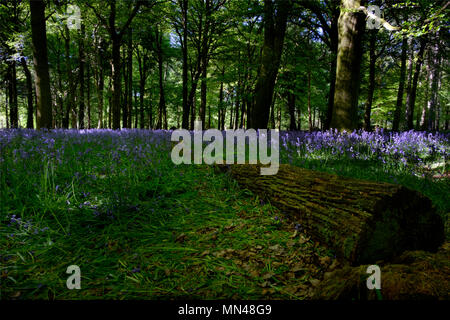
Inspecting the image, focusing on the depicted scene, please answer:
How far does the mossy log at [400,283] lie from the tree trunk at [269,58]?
8064 mm

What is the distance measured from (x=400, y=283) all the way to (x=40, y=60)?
10.5 meters

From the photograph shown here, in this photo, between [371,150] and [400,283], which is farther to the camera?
[371,150]

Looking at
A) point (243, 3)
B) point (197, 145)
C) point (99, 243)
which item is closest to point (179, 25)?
point (243, 3)

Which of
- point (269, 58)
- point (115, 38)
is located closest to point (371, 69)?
point (269, 58)

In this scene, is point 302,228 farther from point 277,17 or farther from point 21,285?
point 277,17

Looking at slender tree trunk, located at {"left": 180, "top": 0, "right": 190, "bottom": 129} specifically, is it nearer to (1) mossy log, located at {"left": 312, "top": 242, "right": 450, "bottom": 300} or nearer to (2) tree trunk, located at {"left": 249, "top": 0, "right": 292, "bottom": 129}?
(2) tree trunk, located at {"left": 249, "top": 0, "right": 292, "bottom": 129}

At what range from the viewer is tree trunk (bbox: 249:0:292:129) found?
8.70m

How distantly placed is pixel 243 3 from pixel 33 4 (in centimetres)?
906

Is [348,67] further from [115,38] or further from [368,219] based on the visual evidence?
[115,38]

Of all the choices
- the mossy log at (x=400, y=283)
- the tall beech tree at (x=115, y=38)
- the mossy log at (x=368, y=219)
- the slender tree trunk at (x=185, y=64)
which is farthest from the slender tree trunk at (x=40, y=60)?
the mossy log at (x=400, y=283)

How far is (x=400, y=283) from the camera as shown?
1194 mm

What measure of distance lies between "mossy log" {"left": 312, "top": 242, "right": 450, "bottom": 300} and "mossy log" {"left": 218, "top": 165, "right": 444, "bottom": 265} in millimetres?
243

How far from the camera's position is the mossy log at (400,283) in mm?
1151
